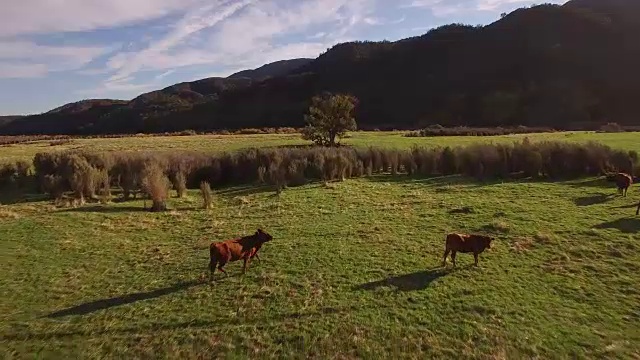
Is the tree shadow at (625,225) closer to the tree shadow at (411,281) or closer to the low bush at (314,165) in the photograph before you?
the tree shadow at (411,281)

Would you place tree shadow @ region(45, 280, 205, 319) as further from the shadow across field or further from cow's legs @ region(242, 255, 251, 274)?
cow's legs @ region(242, 255, 251, 274)

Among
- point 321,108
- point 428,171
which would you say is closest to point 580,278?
point 428,171

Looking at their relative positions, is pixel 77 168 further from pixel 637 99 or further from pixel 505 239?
pixel 637 99

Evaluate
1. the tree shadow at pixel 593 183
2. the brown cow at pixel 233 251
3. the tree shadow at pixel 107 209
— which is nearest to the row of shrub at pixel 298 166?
the tree shadow at pixel 593 183

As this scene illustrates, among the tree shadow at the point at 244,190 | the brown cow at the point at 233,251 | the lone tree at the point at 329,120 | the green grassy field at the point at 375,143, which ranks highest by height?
the lone tree at the point at 329,120

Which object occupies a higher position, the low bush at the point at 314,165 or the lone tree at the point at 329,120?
the lone tree at the point at 329,120

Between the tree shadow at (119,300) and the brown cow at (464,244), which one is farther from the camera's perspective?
the brown cow at (464,244)

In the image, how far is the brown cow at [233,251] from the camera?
1277cm

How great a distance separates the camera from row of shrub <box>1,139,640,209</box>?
27.0 metres

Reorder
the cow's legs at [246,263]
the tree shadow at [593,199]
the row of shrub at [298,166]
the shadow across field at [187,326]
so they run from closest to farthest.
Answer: the shadow across field at [187,326] < the cow's legs at [246,263] < the tree shadow at [593,199] < the row of shrub at [298,166]

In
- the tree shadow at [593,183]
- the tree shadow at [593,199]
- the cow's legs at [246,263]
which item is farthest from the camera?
the tree shadow at [593,183]

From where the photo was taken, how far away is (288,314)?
35.5 feet

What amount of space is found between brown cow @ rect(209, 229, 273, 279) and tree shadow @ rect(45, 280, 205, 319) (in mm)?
652

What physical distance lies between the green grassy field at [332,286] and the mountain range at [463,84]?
67.0m
